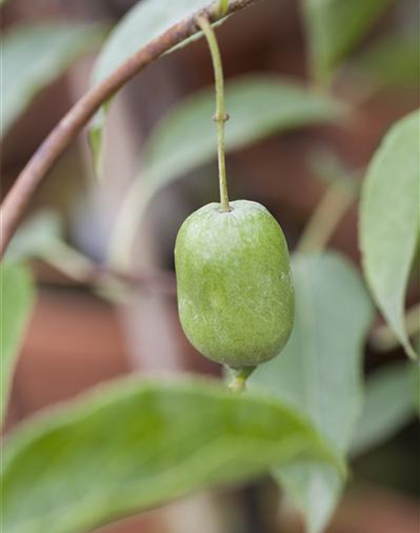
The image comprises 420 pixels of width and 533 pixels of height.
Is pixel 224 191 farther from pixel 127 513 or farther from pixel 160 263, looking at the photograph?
pixel 160 263

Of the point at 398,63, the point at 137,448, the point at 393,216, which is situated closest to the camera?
the point at 137,448

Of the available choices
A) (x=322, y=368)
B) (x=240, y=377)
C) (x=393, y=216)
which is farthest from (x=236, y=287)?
(x=322, y=368)

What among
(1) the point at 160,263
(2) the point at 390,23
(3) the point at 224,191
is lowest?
(3) the point at 224,191

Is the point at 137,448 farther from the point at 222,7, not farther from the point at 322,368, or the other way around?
the point at 322,368

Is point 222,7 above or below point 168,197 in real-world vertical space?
below

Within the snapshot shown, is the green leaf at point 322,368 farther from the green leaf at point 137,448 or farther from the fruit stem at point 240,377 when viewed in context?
the green leaf at point 137,448

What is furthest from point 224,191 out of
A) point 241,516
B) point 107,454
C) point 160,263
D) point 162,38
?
point 241,516

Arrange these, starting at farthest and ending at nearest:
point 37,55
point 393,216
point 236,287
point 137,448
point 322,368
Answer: point 37,55 → point 322,368 → point 393,216 → point 236,287 → point 137,448
